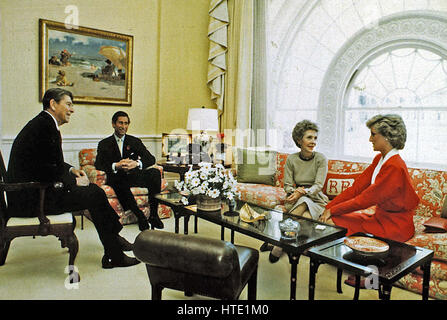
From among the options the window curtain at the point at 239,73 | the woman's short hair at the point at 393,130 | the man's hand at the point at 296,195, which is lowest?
the man's hand at the point at 296,195

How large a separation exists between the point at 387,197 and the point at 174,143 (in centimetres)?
339

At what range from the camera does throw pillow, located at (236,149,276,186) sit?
4.53 metres

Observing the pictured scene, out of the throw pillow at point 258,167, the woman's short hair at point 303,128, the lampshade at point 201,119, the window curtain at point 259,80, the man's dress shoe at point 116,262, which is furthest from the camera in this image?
the window curtain at point 259,80

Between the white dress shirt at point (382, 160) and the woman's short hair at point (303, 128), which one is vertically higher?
the woman's short hair at point (303, 128)

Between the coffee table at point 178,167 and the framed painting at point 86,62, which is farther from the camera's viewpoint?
the coffee table at point 178,167

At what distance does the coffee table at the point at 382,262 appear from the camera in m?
1.76

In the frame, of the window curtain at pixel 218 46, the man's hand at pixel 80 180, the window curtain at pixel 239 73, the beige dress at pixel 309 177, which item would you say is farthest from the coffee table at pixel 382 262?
the window curtain at pixel 218 46

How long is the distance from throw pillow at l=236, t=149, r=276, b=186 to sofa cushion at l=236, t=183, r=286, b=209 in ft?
0.48

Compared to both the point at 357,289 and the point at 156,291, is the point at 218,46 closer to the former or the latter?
the point at 357,289

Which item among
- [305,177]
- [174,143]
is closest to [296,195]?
[305,177]

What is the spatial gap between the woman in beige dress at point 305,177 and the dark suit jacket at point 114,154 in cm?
190

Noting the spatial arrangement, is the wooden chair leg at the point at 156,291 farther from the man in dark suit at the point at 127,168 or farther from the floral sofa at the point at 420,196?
the man in dark suit at the point at 127,168

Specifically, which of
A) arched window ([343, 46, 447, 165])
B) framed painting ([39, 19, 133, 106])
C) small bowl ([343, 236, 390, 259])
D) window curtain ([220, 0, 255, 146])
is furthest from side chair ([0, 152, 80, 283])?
arched window ([343, 46, 447, 165])

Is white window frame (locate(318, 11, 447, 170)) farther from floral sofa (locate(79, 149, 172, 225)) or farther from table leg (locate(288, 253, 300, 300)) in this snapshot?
table leg (locate(288, 253, 300, 300))
